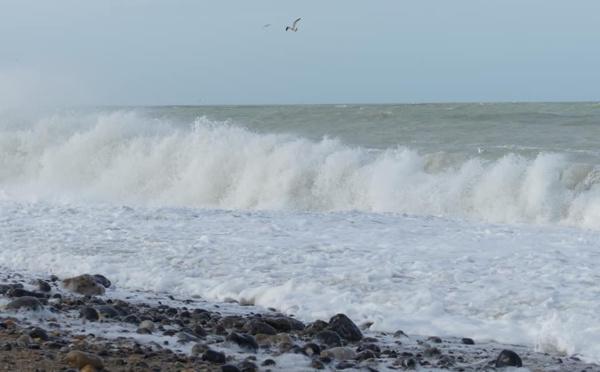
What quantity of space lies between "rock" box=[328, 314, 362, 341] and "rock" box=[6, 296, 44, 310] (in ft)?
6.91

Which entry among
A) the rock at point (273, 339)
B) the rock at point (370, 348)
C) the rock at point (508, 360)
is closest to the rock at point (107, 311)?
the rock at point (273, 339)

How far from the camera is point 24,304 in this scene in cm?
633

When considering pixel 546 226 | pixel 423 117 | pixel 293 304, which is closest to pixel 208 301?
pixel 293 304

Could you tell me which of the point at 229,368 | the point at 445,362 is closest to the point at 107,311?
the point at 229,368

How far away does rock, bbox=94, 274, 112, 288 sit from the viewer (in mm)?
7648

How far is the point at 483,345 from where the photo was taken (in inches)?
229

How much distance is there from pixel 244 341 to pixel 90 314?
134cm

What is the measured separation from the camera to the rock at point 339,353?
17.3ft

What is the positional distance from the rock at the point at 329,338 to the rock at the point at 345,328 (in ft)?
0.35

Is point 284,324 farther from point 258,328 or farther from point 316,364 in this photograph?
point 316,364

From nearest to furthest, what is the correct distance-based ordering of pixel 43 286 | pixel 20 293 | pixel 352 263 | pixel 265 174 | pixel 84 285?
pixel 20 293 < pixel 43 286 < pixel 84 285 < pixel 352 263 < pixel 265 174

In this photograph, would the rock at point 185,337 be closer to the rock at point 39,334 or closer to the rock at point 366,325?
the rock at point 39,334

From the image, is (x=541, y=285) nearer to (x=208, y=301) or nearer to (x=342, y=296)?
(x=342, y=296)

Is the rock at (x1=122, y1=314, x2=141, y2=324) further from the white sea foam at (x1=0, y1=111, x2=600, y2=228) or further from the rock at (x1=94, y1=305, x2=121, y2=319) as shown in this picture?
the white sea foam at (x1=0, y1=111, x2=600, y2=228)
